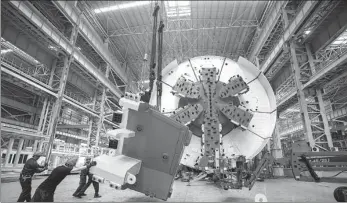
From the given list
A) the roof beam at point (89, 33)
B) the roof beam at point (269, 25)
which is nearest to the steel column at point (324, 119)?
the roof beam at point (269, 25)

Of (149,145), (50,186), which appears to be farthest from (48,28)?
(149,145)

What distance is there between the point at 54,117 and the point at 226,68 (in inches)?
382

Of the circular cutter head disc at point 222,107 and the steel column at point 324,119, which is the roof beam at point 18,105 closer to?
the circular cutter head disc at point 222,107

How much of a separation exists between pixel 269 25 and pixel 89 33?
11.9m

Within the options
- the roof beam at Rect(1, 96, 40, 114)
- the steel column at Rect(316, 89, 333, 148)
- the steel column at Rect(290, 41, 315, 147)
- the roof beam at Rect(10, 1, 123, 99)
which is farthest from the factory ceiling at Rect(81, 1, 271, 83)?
the roof beam at Rect(1, 96, 40, 114)

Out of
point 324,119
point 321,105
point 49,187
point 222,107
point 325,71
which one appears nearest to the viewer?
point 49,187

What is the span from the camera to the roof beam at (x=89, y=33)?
34.7 ft

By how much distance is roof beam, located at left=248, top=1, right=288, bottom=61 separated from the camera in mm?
10998

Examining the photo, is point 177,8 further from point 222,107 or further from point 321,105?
point 321,105

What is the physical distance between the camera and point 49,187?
3445 mm

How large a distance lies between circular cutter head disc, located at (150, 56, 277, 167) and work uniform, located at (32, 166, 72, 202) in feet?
8.67

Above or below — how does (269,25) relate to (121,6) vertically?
below

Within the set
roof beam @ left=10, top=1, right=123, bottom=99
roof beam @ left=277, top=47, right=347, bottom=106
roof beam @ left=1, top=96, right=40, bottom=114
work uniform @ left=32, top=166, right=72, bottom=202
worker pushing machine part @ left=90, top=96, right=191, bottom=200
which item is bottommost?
work uniform @ left=32, top=166, right=72, bottom=202

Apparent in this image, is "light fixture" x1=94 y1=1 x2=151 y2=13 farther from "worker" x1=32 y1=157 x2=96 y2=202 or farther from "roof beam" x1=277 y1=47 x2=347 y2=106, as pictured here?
"worker" x1=32 y1=157 x2=96 y2=202
